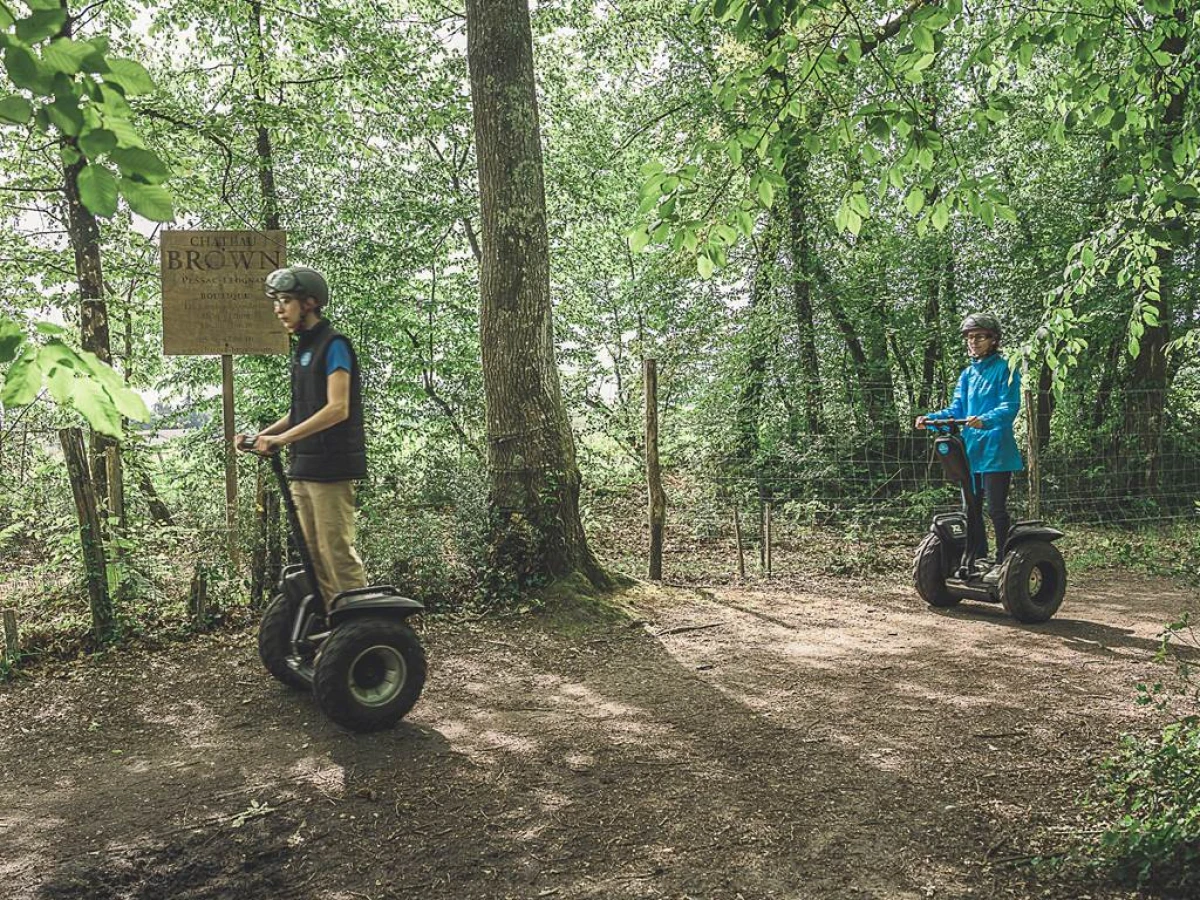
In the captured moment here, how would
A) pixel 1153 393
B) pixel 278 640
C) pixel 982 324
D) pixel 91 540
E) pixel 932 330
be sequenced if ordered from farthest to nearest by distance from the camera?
pixel 932 330 < pixel 1153 393 < pixel 982 324 < pixel 91 540 < pixel 278 640

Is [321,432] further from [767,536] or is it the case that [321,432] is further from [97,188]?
[767,536]

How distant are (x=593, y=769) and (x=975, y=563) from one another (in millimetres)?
3921

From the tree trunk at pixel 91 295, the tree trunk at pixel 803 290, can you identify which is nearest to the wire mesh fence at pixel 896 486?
the tree trunk at pixel 803 290

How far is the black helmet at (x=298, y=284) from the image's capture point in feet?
13.6

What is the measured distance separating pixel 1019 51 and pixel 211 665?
18.0 feet

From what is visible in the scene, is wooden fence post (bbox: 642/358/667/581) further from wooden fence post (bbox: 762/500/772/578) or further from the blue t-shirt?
the blue t-shirt

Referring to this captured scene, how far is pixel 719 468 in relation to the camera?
37.0 feet

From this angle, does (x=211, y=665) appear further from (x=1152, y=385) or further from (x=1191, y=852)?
(x=1152, y=385)

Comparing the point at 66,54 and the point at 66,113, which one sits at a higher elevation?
the point at 66,54

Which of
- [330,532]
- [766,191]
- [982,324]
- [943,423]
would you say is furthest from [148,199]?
[982,324]

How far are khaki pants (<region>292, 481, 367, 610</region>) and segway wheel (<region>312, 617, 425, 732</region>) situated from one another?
0.36m

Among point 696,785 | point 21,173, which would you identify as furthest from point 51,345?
point 21,173

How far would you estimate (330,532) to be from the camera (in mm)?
4227

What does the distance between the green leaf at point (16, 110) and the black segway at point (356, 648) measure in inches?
98.9
